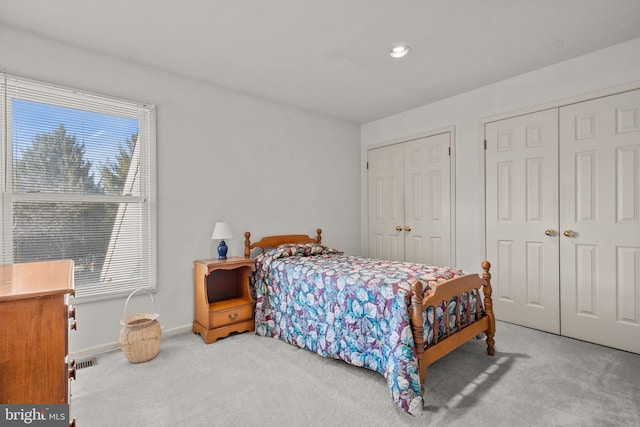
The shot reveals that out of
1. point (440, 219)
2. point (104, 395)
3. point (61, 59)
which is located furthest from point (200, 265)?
point (440, 219)

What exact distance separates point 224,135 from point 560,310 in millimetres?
3744

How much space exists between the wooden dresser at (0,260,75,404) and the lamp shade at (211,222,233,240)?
2.00 metres

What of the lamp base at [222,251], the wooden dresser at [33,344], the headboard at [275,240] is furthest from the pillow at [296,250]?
the wooden dresser at [33,344]

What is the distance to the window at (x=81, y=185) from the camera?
2.40m

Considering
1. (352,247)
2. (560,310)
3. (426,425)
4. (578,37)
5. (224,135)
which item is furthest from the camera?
(352,247)

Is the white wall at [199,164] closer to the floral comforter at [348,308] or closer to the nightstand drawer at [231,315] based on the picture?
the nightstand drawer at [231,315]

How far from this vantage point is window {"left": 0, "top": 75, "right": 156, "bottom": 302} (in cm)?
240

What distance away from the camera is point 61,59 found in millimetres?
2584

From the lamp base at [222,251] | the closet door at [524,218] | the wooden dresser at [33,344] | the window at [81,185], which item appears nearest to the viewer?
the wooden dresser at [33,344]

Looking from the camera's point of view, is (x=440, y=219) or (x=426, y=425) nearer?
(x=426, y=425)

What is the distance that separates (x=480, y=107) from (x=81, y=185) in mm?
3949

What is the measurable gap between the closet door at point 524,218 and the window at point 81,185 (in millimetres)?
3455

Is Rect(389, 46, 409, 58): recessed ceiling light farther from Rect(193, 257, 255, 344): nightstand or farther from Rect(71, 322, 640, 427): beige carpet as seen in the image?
Rect(71, 322, 640, 427): beige carpet

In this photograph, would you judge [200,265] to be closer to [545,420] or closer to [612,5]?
[545,420]
